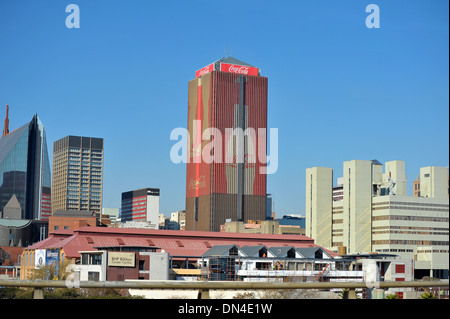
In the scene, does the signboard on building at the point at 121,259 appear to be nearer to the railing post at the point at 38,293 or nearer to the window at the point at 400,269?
the window at the point at 400,269

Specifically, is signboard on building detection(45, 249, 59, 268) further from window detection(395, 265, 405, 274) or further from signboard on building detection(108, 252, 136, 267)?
window detection(395, 265, 405, 274)

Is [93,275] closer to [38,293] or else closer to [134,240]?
[134,240]

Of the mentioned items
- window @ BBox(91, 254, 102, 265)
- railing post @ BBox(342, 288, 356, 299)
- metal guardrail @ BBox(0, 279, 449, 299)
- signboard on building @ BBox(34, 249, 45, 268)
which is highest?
metal guardrail @ BBox(0, 279, 449, 299)

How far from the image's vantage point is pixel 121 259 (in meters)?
115

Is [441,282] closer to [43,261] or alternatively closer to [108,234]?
[43,261]

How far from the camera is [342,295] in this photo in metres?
16.7

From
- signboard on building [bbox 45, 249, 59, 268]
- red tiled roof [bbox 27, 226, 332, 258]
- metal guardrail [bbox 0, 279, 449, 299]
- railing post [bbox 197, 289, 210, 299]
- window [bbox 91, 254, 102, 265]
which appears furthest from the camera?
red tiled roof [bbox 27, 226, 332, 258]

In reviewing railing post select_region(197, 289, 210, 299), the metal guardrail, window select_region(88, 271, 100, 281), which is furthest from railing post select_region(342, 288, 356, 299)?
window select_region(88, 271, 100, 281)

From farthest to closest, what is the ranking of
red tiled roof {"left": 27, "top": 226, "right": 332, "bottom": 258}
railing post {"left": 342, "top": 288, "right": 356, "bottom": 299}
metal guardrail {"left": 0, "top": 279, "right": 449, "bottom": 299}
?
red tiled roof {"left": 27, "top": 226, "right": 332, "bottom": 258} < railing post {"left": 342, "top": 288, "right": 356, "bottom": 299} < metal guardrail {"left": 0, "top": 279, "right": 449, "bottom": 299}

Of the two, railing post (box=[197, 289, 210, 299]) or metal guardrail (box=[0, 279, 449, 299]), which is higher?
metal guardrail (box=[0, 279, 449, 299])

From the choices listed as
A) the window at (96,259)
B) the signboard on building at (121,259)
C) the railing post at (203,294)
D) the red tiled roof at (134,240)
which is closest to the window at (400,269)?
the signboard on building at (121,259)

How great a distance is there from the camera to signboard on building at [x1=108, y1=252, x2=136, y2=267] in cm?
11438

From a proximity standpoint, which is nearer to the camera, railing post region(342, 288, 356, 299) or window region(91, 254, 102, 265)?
railing post region(342, 288, 356, 299)
